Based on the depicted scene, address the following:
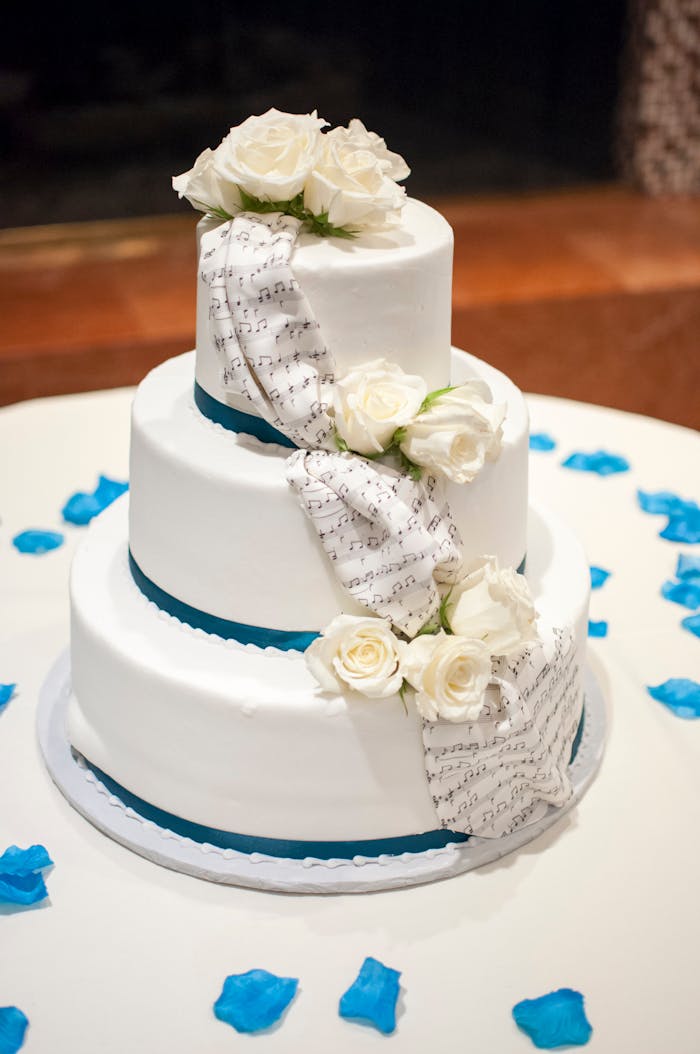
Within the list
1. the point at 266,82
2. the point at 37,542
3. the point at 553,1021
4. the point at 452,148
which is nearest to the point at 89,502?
the point at 37,542

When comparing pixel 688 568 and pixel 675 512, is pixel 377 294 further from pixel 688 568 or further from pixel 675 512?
pixel 675 512

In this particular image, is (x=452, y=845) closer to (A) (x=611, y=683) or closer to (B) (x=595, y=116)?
(A) (x=611, y=683)

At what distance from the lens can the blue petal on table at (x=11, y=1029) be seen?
1348mm

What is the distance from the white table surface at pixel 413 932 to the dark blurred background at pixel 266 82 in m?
2.59

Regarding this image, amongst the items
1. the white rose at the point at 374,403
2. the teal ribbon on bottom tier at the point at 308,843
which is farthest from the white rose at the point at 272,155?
the teal ribbon on bottom tier at the point at 308,843

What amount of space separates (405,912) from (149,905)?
0.31 metres

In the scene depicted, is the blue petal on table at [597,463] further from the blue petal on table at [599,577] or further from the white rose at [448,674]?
the white rose at [448,674]

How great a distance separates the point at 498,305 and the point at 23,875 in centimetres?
246

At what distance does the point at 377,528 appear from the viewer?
1475mm

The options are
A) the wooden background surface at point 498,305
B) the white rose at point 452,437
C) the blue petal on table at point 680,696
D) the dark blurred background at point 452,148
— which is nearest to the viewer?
the white rose at point 452,437

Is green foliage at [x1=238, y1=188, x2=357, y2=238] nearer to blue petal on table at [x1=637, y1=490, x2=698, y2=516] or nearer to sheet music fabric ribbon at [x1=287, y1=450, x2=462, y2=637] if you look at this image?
sheet music fabric ribbon at [x1=287, y1=450, x2=462, y2=637]

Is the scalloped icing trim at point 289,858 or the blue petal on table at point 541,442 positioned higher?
the scalloped icing trim at point 289,858

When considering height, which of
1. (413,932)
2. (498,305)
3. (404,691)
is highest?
(404,691)

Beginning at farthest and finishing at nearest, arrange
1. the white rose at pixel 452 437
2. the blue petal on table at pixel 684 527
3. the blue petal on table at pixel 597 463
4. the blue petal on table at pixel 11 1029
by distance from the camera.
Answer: the blue petal on table at pixel 597 463 < the blue petal on table at pixel 684 527 < the white rose at pixel 452 437 < the blue petal on table at pixel 11 1029
